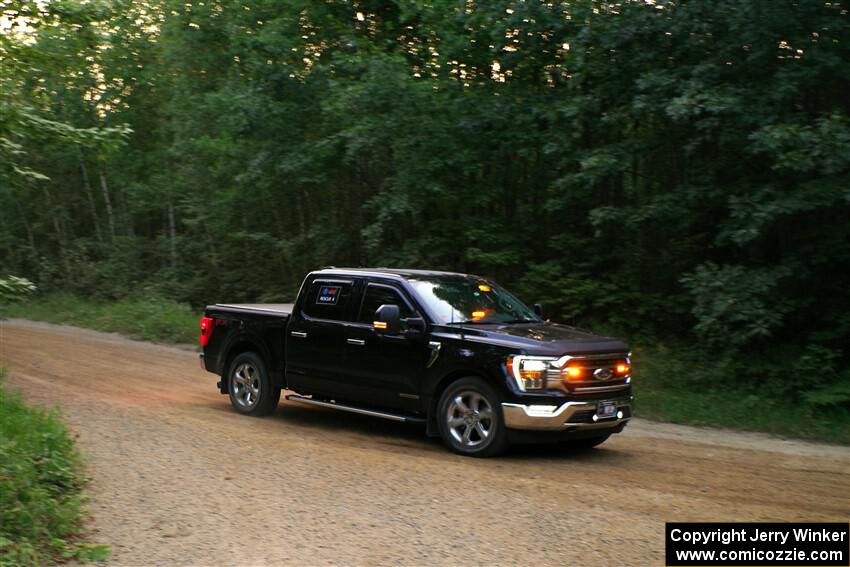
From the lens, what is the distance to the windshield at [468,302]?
34.1ft

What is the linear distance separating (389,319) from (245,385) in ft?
9.83

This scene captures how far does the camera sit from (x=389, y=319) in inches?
401

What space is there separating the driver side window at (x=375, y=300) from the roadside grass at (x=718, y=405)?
4526mm

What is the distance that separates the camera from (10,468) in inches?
273

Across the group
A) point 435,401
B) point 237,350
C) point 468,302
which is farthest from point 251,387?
point 468,302

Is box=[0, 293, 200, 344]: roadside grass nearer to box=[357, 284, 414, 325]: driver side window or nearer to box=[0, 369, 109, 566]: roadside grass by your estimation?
box=[357, 284, 414, 325]: driver side window

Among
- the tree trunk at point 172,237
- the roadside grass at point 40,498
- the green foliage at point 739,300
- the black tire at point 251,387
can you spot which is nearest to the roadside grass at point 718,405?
the green foliage at point 739,300

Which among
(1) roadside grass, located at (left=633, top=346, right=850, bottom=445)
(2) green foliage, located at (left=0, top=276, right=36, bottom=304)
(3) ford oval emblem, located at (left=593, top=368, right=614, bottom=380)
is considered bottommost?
(1) roadside grass, located at (left=633, top=346, right=850, bottom=445)

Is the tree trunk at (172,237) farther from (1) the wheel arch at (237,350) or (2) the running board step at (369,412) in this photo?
(2) the running board step at (369,412)

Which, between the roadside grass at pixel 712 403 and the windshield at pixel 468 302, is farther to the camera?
the roadside grass at pixel 712 403

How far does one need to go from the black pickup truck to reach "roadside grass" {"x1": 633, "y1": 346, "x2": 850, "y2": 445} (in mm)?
3220

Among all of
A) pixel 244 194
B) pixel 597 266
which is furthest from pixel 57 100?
pixel 597 266

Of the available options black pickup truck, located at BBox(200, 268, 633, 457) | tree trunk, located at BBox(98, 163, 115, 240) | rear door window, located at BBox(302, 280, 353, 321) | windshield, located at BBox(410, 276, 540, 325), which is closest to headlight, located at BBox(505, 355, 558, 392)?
black pickup truck, located at BBox(200, 268, 633, 457)

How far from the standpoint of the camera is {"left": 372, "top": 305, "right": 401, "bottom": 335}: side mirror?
10.2 meters
